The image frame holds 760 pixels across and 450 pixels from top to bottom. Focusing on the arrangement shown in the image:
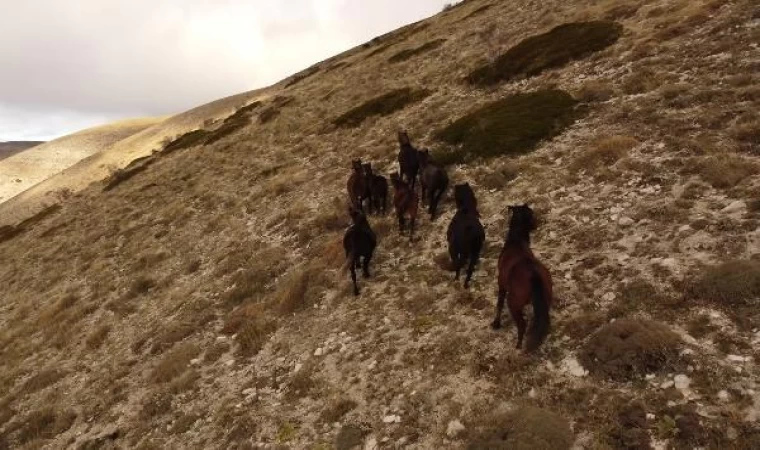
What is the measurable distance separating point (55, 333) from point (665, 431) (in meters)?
19.9

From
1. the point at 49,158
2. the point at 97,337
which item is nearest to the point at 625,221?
the point at 97,337

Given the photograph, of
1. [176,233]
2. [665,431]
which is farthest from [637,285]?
[176,233]

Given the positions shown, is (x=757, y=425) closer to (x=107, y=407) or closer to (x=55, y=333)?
(x=107, y=407)

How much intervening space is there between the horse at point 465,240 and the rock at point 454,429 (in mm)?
3872

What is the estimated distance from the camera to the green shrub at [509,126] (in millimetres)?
18344

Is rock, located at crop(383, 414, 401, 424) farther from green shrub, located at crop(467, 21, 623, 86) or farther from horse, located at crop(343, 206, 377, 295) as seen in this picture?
green shrub, located at crop(467, 21, 623, 86)

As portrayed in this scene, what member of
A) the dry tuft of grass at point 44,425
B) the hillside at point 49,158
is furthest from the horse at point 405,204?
the hillside at point 49,158

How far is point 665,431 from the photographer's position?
7.02 meters

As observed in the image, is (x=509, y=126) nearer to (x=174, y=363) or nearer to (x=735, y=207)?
(x=735, y=207)

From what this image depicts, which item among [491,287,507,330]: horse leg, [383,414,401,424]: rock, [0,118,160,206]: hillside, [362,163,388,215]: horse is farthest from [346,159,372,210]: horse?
[0,118,160,206]: hillside

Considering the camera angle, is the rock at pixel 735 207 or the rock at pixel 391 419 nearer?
the rock at pixel 391 419

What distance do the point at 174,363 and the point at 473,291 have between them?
7886 millimetres

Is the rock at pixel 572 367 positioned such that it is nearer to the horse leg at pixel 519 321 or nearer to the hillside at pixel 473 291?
the hillside at pixel 473 291

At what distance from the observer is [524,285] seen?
873cm
